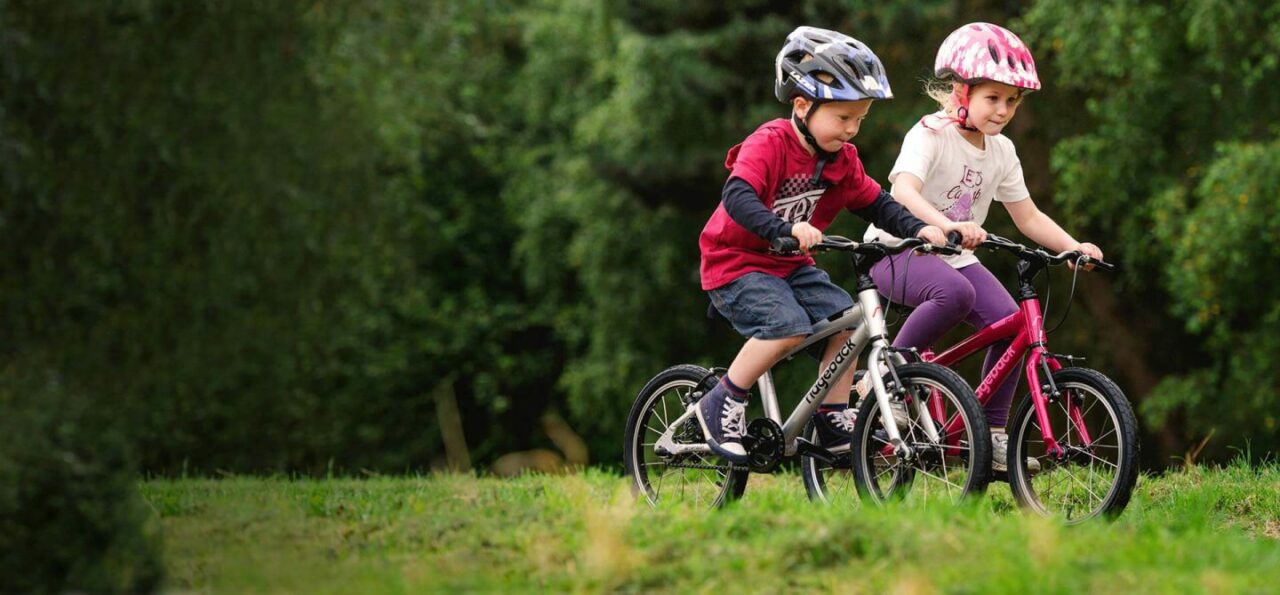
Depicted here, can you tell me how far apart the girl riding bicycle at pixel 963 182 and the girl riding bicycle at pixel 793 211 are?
27cm

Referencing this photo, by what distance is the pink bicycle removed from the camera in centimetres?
633

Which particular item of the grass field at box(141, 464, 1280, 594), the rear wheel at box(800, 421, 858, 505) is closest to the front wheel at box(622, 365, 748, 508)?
the rear wheel at box(800, 421, 858, 505)

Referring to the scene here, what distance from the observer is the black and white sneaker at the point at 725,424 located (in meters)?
6.85

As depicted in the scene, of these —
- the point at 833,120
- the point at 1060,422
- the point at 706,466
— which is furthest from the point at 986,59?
the point at 706,466

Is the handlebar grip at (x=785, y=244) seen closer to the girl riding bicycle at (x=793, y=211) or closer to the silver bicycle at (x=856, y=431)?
the silver bicycle at (x=856, y=431)

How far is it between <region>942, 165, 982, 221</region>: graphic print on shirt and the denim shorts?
0.65 metres

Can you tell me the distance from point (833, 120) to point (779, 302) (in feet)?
2.39

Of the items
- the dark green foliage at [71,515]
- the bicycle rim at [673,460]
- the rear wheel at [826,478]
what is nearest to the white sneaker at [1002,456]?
the rear wheel at [826,478]

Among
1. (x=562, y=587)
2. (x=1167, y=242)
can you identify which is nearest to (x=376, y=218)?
(x=1167, y=242)

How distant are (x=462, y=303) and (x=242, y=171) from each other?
1203cm

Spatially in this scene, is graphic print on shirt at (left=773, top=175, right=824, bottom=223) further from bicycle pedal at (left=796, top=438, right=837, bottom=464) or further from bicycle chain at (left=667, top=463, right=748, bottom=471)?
bicycle chain at (left=667, top=463, right=748, bottom=471)

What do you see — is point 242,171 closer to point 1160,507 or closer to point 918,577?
point 1160,507

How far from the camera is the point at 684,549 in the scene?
5.36 metres

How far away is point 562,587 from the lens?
16.5ft
